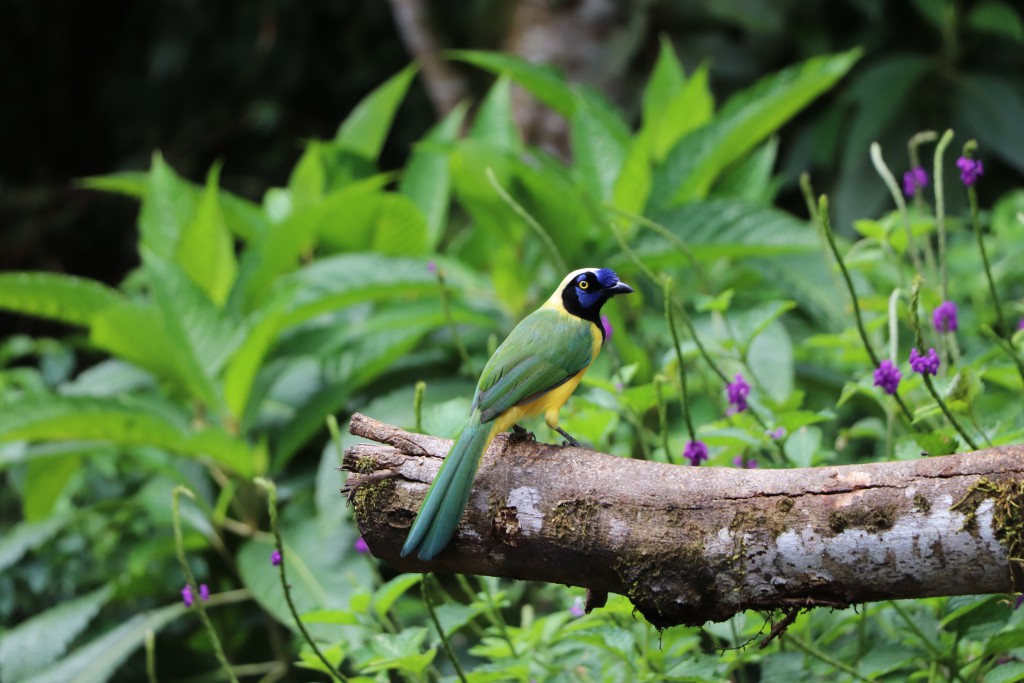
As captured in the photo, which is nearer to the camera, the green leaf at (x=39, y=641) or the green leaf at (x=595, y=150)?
the green leaf at (x=39, y=641)

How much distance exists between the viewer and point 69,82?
9148mm

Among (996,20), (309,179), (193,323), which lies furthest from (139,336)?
(996,20)

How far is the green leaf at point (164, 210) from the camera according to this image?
14.6 ft

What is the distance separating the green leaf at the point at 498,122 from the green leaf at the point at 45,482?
205cm

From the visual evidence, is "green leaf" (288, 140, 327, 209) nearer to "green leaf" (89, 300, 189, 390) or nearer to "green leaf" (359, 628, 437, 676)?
"green leaf" (89, 300, 189, 390)

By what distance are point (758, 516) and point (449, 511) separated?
0.49 metres

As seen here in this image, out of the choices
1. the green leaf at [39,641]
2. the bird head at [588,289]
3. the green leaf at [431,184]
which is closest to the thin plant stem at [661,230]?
the bird head at [588,289]

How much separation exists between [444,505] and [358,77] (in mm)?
6561

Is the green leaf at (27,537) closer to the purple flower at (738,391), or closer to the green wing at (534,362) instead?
the green wing at (534,362)

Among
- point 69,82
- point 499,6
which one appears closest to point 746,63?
point 499,6

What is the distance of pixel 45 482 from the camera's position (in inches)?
150

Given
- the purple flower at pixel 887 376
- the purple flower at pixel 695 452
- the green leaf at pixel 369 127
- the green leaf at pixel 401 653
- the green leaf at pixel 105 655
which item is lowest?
the green leaf at pixel 105 655

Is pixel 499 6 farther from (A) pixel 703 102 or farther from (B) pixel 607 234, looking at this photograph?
(B) pixel 607 234

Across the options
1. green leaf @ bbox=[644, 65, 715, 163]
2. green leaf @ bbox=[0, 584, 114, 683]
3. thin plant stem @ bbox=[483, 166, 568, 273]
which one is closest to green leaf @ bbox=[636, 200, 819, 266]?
green leaf @ bbox=[644, 65, 715, 163]
